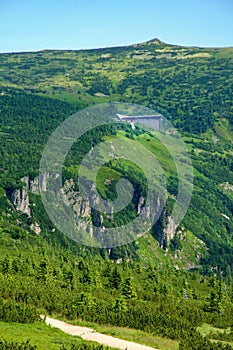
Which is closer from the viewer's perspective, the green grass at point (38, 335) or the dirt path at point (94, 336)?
the green grass at point (38, 335)

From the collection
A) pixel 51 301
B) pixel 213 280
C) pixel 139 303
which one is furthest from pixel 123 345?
pixel 213 280

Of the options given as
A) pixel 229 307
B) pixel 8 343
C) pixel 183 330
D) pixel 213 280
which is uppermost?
pixel 8 343

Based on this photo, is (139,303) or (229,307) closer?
(139,303)

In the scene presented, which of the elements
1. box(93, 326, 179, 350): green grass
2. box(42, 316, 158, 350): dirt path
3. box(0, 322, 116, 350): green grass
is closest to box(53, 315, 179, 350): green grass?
box(93, 326, 179, 350): green grass

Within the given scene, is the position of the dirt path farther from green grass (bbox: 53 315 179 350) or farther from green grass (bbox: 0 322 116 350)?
green grass (bbox: 0 322 116 350)

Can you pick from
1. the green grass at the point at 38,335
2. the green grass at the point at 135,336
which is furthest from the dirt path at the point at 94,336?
the green grass at the point at 38,335

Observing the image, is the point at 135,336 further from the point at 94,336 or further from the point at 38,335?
the point at 38,335

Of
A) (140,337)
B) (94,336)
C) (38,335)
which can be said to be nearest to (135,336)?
(140,337)

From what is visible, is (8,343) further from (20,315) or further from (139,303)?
(139,303)

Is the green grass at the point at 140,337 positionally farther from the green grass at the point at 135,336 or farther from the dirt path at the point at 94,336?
the dirt path at the point at 94,336
